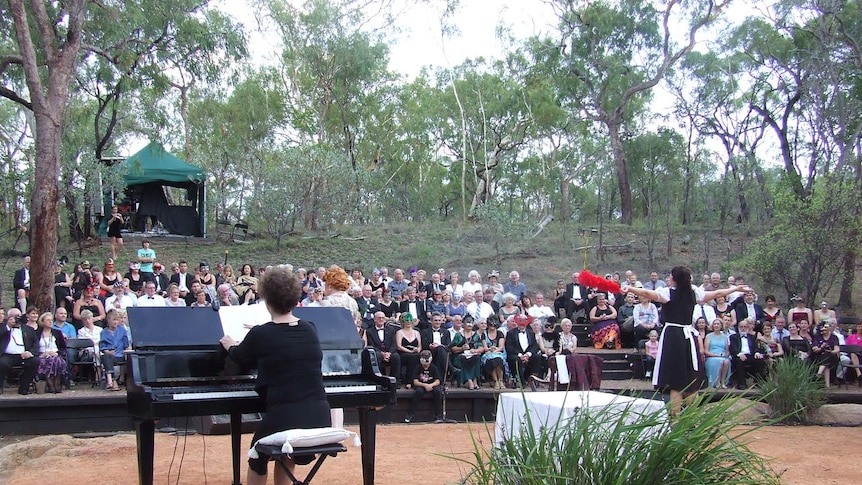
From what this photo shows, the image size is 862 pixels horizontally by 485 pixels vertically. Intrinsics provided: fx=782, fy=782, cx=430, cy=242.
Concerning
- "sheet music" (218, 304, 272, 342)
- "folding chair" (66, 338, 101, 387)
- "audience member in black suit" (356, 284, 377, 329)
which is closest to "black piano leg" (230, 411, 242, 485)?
"sheet music" (218, 304, 272, 342)

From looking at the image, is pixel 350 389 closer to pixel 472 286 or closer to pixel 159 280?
pixel 159 280

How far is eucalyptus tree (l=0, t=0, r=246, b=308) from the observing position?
13.5m

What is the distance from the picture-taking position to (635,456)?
3174 millimetres

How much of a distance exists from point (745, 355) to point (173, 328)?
35.1 ft

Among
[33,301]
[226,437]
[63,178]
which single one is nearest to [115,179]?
[63,178]

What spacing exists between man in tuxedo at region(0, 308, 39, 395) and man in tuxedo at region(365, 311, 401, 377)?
15.1 ft

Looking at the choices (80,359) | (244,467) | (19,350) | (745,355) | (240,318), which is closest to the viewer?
(240,318)

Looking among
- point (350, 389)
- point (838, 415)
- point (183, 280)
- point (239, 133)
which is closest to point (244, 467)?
point (350, 389)

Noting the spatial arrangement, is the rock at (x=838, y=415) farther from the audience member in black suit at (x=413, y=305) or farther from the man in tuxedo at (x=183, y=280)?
the man in tuxedo at (x=183, y=280)

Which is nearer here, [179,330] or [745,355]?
[179,330]

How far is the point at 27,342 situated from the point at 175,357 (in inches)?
271

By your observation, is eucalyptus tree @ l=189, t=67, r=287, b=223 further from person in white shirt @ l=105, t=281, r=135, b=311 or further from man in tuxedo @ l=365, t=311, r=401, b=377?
man in tuxedo @ l=365, t=311, r=401, b=377

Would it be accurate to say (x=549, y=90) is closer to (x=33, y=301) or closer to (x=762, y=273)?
(x=762, y=273)

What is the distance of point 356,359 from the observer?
5.63m
